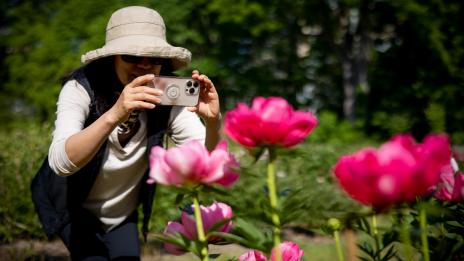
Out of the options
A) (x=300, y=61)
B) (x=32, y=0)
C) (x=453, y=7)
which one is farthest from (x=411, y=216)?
(x=32, y=0)

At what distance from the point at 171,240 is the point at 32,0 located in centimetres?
2505

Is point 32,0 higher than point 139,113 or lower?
higher

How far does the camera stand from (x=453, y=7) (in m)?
16.5

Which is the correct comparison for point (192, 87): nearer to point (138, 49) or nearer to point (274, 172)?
point (138, 49)

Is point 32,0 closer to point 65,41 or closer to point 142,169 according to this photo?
point 65,41

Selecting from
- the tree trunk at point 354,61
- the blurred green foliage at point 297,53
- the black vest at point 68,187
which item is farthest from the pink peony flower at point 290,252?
the tree trunk at point 354,61

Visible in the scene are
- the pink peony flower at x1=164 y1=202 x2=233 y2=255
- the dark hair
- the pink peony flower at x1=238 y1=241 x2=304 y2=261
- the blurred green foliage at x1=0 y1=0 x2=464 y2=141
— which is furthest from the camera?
the blurred green foliage at x1=0 y1=0 x2=464 y2=141

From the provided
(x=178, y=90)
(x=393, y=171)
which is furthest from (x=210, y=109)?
(x=393, y=171)

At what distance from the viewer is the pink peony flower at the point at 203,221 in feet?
3.34

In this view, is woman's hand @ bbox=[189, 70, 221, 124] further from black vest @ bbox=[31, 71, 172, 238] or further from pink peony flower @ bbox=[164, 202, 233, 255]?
pink peony flower @ bbox=[164, 202, 233, 255]

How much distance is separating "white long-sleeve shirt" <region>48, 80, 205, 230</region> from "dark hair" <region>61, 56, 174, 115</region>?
7 centimetres

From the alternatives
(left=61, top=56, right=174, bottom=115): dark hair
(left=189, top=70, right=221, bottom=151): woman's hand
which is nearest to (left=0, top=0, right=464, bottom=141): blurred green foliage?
(left=61, top=56, right=174, bottom=115): dark hair

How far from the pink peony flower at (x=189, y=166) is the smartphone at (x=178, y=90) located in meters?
0.65

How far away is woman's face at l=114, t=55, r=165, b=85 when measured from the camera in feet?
6.22
